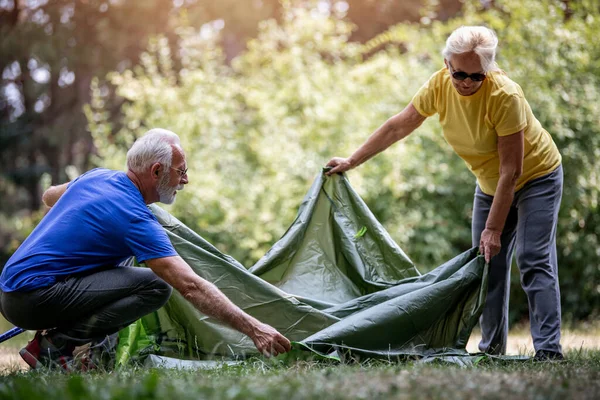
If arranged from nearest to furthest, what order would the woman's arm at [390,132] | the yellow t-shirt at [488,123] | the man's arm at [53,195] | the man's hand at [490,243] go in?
the yellow t-shirt at [488,123], the man's hand at [490,243], the man's arm at [53,195], the woman's arm at [390,132]

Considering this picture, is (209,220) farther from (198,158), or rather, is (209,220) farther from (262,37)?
(262,37)

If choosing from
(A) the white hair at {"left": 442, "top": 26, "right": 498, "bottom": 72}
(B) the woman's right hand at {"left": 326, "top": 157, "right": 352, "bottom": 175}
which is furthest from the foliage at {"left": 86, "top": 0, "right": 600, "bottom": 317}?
(A) the white hair at {"left": 442, "top": 26, "right": 498, "bottom": 72}

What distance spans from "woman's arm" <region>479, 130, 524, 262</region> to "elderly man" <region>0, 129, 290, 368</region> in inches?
47.4

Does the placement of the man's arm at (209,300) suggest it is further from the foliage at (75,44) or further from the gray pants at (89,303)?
the foliage at (75,44)

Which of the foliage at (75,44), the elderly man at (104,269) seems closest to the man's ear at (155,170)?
the elderly man at (104,269)

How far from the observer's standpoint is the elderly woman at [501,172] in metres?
3.19

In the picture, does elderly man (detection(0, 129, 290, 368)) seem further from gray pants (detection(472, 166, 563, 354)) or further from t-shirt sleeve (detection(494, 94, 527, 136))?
t-shirt sleeve (detection(494, 94, 527, 136))

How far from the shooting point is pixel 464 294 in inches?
137

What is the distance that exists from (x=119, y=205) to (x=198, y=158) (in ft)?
13.9

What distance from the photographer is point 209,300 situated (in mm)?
2885

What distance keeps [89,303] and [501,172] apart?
6.63 feet

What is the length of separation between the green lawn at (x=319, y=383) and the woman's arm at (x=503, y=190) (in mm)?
655

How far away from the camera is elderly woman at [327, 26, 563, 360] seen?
3193 millimetres

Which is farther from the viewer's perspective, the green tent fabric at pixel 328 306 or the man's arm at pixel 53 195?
the man's arm at pixel 53 195
